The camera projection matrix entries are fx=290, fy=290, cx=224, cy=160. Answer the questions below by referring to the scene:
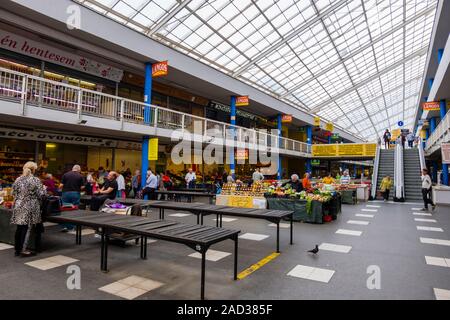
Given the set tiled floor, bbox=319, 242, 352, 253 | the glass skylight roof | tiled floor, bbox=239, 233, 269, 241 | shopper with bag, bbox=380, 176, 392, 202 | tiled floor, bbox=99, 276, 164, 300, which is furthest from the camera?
shopper with bag, bbox=380, 176, 392, 202

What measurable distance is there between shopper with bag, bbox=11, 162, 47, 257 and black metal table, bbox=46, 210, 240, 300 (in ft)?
1.05

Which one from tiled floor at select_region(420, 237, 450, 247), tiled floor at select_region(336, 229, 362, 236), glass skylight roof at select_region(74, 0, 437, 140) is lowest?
tiled floor at select_region(336, 229, 362, 236)

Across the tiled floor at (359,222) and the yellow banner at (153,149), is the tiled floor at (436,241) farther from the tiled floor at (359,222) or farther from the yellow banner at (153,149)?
the yellow banner at (153,149)

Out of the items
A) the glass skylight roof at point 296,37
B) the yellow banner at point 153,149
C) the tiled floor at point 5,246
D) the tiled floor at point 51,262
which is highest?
the glass skylight roof at point 296,37

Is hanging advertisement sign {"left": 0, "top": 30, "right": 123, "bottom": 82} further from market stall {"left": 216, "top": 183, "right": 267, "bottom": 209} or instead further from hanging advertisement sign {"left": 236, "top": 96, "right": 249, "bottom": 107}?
market stall {"left": 216, "top": 183, "right": 267, "bottom": 209}

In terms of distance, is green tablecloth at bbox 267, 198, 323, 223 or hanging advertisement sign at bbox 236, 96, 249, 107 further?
hanging advertisement sign at bbox 236, 96, 249, 107

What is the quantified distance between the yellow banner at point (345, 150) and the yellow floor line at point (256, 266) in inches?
947

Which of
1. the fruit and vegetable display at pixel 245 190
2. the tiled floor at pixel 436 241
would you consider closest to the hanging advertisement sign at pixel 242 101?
the fruit and vegetable display at pixel 245 190

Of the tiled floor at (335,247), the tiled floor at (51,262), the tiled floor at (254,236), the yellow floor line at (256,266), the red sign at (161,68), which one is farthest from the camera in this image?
the red sign at (161,68)

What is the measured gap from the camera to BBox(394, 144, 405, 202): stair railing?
53.9 ft

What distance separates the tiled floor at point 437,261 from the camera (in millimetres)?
→ 5047

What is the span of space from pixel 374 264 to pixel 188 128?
1283 centimetres

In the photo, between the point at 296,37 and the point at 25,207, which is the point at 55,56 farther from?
the point at 296,37

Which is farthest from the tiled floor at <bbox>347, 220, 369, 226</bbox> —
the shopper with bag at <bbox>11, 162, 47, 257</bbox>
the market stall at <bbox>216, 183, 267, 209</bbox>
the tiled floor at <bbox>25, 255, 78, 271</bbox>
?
the shopper with bag at <bbox>11, 162, 47, 257</bbox>
